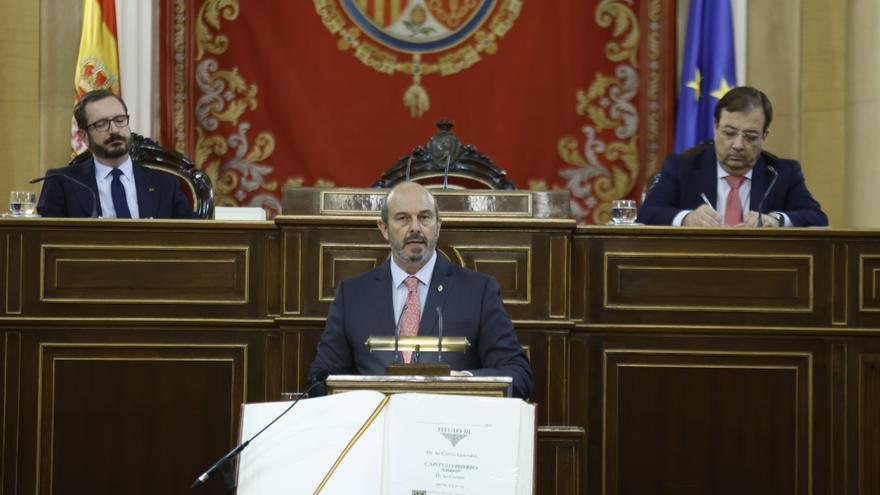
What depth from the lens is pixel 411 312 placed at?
154 inches

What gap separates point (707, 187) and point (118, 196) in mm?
2598

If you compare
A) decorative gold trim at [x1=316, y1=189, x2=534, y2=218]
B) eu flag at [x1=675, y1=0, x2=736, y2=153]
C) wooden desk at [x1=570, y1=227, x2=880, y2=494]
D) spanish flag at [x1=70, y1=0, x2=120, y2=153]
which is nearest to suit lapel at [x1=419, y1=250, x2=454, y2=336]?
decorative gold trim at [x1=316, y1=189, x2=534, y2=218]

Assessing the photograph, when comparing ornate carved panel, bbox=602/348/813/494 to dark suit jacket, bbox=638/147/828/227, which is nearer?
ornate carved panel, bbox=602/348/813/494

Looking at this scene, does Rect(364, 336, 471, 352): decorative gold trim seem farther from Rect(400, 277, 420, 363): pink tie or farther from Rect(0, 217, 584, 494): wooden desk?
Rect(0, 217, 584, 494): wooden desk

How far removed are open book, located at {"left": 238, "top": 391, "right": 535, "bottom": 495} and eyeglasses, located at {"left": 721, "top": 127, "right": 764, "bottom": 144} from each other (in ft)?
8.29

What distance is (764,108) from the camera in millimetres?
4984

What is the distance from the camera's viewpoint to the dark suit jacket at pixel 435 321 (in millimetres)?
3781

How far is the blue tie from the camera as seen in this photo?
5.26 m

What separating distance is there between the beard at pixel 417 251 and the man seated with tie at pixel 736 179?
54.9 inches

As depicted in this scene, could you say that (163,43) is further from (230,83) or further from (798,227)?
(798,227)

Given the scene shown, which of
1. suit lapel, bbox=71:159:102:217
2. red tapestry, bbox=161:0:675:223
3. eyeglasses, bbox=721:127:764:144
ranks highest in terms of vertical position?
red tapestry, bbox=161:0:675:223

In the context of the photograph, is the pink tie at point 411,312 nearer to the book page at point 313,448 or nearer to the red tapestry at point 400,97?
the book page at point 313,448

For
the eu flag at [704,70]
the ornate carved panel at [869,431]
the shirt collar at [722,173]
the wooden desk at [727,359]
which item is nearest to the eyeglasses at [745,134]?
the shirt collar at [722,173]

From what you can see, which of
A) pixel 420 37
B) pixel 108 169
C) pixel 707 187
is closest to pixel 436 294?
pixel 707 187
